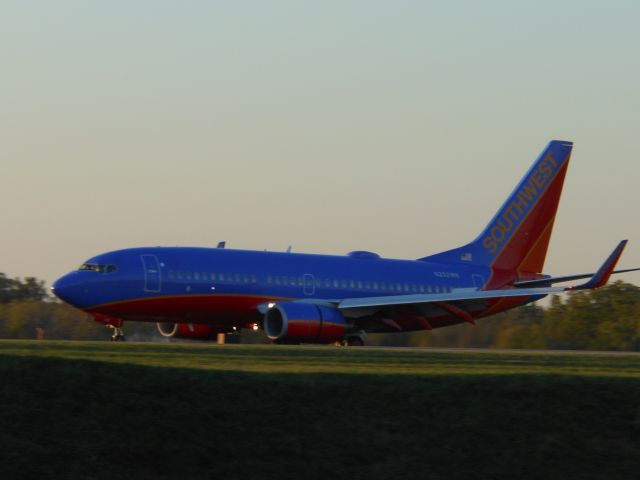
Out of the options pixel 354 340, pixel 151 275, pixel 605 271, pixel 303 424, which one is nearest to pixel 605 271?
pixel 605 271

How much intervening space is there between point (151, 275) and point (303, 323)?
5.05 metres

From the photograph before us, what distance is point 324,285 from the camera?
149ft

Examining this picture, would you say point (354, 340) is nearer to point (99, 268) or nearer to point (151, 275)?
point (151, 275)

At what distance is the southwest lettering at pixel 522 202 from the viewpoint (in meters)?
51.8

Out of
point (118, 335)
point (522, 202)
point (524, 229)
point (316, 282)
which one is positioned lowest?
point (118, 335)

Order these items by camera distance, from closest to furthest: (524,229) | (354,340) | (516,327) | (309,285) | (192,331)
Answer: (354,340) → (309,285) → (192,331) → (516,327) → (524,229)

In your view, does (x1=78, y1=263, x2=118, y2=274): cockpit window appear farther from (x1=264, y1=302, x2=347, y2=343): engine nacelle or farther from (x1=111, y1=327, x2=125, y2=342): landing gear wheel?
(x1=264, y1=302, x2=347, y2=343): engine nacelle

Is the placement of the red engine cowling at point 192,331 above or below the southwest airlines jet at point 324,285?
below

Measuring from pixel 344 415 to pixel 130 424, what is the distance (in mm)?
3024

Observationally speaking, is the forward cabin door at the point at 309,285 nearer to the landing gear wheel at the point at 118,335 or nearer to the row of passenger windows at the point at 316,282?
the row of passenger windows at the point at 316,282

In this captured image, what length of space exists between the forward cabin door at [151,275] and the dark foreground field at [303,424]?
21.4m

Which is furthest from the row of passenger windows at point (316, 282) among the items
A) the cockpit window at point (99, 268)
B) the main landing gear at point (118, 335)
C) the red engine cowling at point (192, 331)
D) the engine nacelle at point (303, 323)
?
the red engine cowling at point (192, 331)

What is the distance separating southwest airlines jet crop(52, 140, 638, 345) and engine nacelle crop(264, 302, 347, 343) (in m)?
0.04

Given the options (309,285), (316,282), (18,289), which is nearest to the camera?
(309,285)
